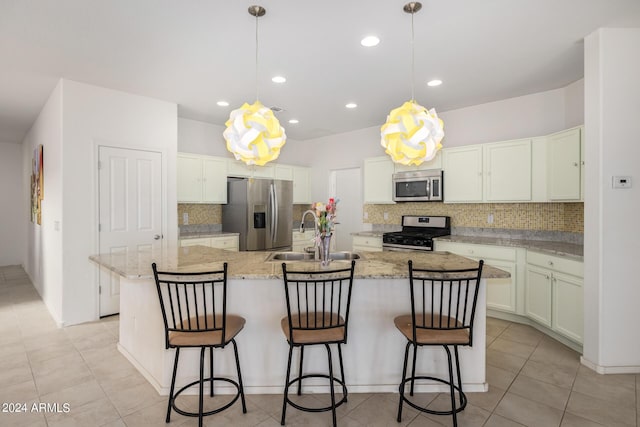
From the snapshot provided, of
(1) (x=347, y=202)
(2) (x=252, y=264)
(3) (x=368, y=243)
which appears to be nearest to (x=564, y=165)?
(3) (x=368, y=243)

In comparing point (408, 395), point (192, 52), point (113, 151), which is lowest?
point (408, 395)

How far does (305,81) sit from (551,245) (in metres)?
3.10

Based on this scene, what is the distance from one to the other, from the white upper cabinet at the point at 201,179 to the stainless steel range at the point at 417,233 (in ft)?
8.46

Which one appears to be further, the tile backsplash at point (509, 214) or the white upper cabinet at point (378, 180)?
the white upper cabinet at point (378, 180)

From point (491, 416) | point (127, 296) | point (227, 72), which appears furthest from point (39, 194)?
point (491, 416)

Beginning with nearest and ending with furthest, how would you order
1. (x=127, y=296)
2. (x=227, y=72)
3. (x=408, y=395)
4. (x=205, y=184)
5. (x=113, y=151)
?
1. (x=408, y=395)
2. (x=127, y=296)
3. (x=227, y=72)
4. (x=113, y=151)
5. (x=205, y=184)

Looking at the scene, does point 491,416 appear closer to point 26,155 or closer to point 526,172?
point 526,172

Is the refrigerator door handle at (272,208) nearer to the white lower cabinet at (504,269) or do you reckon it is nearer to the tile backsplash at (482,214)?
the tile backsplash at (482,214)

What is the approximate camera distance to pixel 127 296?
9.37ft

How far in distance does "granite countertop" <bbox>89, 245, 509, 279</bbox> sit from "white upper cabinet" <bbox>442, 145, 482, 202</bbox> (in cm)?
187

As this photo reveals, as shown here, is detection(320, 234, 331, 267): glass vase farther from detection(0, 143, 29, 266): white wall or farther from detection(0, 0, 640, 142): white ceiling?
detection(0, 143, 29, 266): white wall

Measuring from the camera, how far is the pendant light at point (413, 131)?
225 cm

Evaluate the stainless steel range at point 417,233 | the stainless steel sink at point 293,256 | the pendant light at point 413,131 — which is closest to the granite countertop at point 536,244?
the stainless steel range at point 417,233

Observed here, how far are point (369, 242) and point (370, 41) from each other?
302cm
